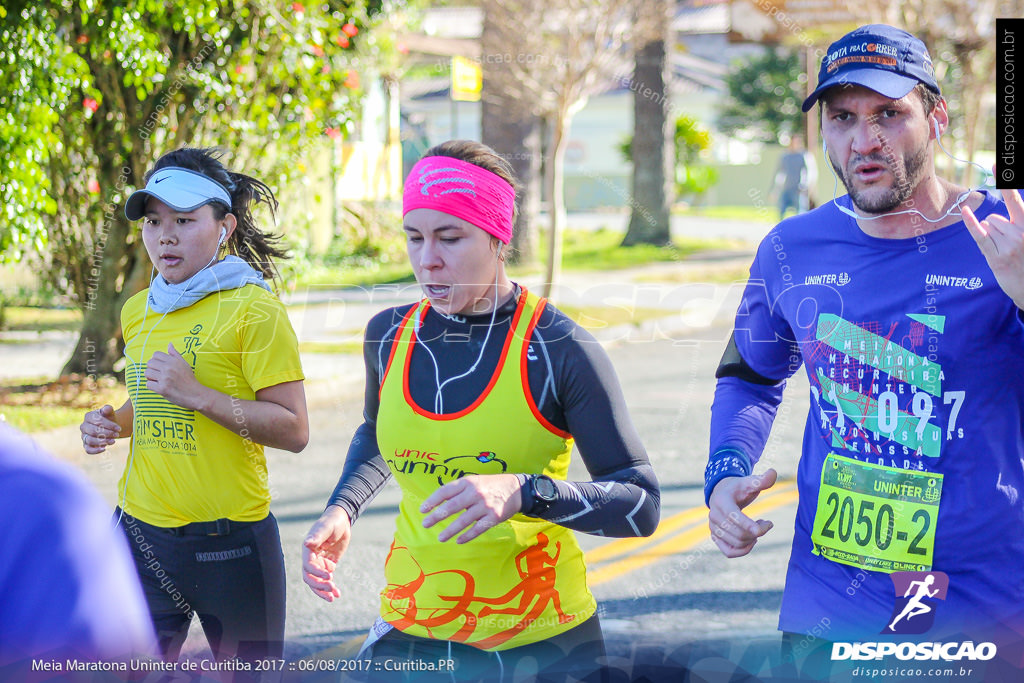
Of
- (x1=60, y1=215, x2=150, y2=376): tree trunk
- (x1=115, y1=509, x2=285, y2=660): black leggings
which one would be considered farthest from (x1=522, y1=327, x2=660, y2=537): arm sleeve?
(x1=60, y1=215, x2=150, y2=376): tree trunk

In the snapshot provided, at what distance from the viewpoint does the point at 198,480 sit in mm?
3047

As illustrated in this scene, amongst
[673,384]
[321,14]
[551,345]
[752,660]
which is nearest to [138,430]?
[551,345]

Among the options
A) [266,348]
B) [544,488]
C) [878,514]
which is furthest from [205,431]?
[878,514]

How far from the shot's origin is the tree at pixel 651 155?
19469mm

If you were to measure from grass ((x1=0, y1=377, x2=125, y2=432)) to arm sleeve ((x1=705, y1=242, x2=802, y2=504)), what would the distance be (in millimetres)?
5444

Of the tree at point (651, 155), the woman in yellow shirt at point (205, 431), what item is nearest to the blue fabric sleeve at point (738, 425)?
the woman in yellow shirt at point (205, 431)

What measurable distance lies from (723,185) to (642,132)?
20223 mm

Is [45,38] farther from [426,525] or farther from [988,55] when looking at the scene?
[988,55]

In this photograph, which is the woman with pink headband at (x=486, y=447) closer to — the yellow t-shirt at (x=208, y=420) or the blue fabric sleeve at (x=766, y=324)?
the blue fabric sleeve at (x=766, y=324)

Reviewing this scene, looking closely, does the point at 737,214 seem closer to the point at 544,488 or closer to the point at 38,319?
the point at 38,319

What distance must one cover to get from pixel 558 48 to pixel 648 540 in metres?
8.05

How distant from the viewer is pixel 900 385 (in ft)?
7.85

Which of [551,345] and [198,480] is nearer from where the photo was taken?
[551,345]

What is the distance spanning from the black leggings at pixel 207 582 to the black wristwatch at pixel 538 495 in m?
1.12
